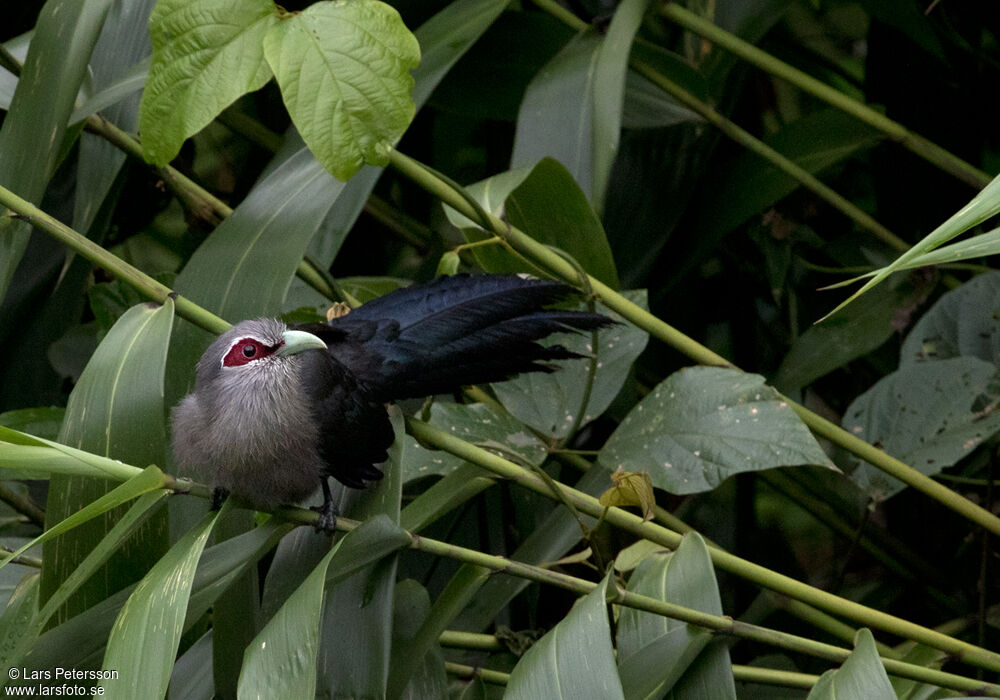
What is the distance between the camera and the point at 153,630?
1.23 meters

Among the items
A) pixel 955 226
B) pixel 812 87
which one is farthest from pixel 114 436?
pixel 812 87

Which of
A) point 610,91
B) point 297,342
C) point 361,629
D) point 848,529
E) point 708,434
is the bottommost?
point 848,529

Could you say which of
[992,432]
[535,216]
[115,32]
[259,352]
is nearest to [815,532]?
[992,432]

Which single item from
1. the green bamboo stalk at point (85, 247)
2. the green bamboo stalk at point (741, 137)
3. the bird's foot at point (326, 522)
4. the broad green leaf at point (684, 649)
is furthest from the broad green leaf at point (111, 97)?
the broad green leaf at point (684, 649)

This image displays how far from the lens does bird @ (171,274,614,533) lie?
1.71 meters

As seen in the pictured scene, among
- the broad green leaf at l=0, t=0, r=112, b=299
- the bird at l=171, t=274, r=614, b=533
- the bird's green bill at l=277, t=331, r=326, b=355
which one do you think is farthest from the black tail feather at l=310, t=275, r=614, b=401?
the broad green leaf at l=0, t=0, r=112, b=299

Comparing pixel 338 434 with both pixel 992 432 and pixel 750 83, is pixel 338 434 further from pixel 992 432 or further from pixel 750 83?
pixel 750 83

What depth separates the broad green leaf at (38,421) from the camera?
224cm

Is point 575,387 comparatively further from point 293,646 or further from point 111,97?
point 111,97

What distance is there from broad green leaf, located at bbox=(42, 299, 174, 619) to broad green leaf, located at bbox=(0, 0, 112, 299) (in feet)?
1.15

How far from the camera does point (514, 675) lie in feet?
4.93

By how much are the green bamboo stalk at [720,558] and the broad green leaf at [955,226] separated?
2.37 ft

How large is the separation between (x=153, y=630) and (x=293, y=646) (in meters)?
0.18

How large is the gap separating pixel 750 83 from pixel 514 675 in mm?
2548
